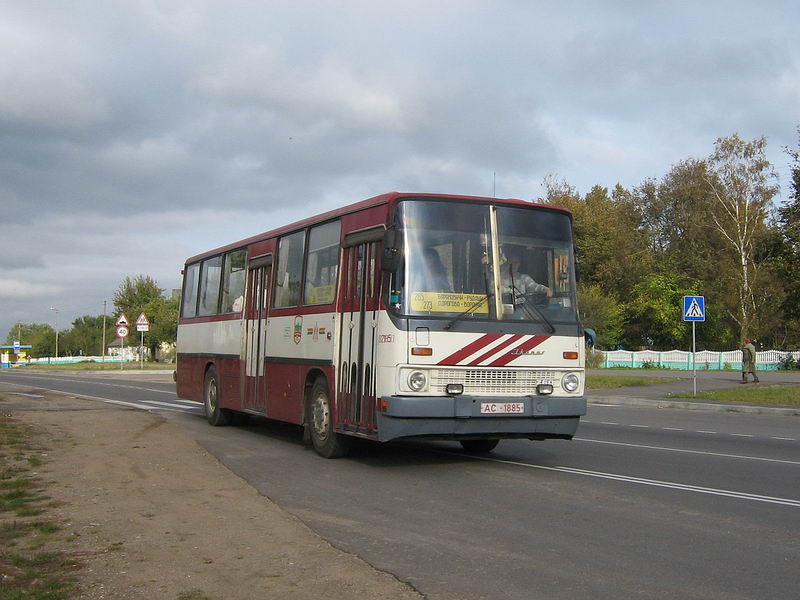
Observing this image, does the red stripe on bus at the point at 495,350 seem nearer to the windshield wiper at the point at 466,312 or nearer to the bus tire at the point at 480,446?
the windshield wiper at the point at 466,312

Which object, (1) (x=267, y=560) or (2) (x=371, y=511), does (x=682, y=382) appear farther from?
(1) (x=267, y=560)

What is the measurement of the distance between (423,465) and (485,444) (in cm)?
174

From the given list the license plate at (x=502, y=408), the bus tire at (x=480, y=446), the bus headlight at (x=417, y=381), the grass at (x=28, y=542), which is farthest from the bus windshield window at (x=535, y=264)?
the grass at (x=28, y=542)

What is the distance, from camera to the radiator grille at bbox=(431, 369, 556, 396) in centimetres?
991

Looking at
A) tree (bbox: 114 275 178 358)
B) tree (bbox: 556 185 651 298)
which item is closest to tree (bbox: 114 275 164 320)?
tree (bbox: 114 275 178 358)

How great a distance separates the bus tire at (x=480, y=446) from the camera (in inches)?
490

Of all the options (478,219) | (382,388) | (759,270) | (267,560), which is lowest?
(267,560)

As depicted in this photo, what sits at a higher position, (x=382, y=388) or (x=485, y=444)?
(x=382, y=388)

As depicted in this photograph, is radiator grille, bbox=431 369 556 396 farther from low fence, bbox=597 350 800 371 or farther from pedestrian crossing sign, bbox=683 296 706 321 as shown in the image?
low fence, bbox=597 350 800 371

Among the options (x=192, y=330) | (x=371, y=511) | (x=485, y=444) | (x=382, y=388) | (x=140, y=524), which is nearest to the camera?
(x=140, y=524)

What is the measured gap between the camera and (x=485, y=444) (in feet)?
41.2

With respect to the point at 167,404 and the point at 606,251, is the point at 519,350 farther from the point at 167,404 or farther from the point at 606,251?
the point at 606,251

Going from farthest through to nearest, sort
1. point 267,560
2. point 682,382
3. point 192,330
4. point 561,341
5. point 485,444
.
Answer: point 682,382 < point 192,330 < point 485,444 < point 561,341 < point 267,560

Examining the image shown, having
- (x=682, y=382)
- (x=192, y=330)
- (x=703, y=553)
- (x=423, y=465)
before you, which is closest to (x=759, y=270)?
(x=682, y=382)
